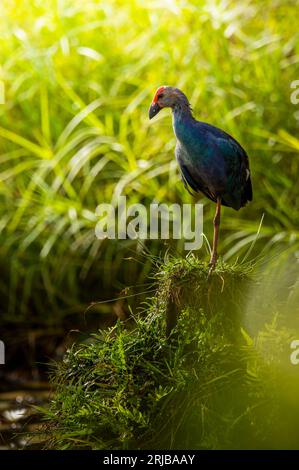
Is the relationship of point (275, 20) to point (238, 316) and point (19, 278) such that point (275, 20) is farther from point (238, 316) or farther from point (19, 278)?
point (238, 316)

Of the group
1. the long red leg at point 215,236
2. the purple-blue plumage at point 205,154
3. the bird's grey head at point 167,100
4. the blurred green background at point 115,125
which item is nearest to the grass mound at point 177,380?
the long red leg at point 215,236

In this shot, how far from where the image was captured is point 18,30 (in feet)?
13.3

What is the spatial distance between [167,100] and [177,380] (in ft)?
2.36

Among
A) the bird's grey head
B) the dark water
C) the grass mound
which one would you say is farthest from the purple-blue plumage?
the dark water

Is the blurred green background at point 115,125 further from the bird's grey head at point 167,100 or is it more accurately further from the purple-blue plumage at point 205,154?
the bird's grey head at point 167,100

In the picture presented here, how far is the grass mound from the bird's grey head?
0.47 metres

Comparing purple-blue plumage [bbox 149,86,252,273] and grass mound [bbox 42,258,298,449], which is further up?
purple-blue plumage [bbox 149,86,252,273]

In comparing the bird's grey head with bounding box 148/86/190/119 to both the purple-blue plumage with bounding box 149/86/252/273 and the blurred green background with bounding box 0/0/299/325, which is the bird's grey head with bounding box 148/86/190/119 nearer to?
the purple-blue plumage with bounding box 149/86/252/273

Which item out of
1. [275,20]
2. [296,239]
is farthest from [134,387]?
[275,20]

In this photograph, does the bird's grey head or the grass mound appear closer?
the bird's grey head

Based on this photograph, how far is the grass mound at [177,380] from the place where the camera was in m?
2.08

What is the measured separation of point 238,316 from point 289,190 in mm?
1427

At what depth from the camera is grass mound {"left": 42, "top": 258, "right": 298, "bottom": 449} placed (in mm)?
2082
